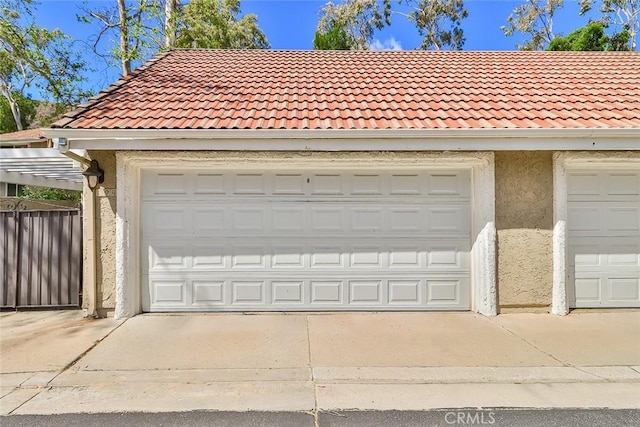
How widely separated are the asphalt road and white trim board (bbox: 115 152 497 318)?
2.42 meters

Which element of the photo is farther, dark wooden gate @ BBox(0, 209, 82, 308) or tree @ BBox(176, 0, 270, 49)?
tree @ BBox(176, 0, 270, 49)

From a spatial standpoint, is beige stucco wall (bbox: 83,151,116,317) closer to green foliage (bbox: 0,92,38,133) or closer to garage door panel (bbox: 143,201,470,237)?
garage door panel (bbox: 143,201,470,237)

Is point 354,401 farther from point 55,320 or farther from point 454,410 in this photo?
point 55,320

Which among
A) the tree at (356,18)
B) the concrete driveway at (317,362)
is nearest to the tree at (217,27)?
the tree at (356,18)

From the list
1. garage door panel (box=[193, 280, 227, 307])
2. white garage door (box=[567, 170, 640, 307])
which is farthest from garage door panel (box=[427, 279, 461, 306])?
garage door panel (box=[193, 280, 227, 307])

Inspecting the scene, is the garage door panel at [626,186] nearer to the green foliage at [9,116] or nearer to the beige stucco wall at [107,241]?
the beige stucco wall at [107,241]

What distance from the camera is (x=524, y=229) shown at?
5324 mm

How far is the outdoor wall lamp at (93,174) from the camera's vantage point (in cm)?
510

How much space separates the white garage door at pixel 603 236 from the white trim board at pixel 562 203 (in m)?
0.24

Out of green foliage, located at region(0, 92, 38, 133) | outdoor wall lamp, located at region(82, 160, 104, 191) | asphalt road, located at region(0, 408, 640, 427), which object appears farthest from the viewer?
green foliage, located at region(0, 92, 38, 133)

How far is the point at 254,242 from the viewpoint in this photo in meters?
5.50

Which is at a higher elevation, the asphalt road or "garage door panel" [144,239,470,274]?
"garage door panel" [144,239,470,274]

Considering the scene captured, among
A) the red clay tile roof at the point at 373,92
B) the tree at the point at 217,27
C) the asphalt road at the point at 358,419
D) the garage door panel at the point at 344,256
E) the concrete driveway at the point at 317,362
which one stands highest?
the tree at the point at 217,27

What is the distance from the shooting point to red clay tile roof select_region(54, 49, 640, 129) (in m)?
5.14
